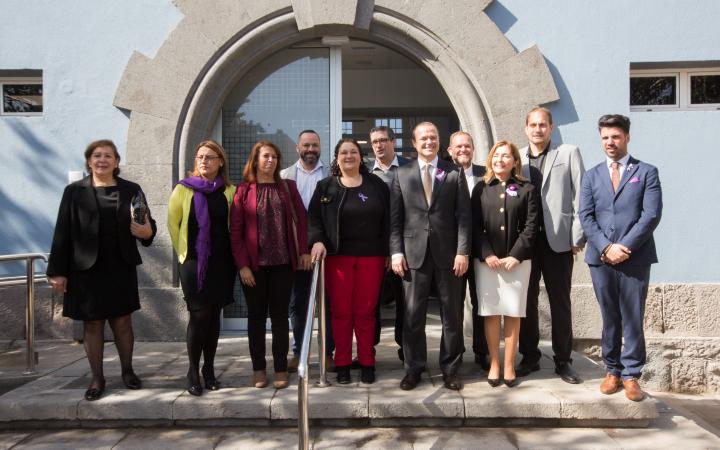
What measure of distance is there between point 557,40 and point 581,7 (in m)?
0.37

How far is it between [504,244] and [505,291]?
312 mm

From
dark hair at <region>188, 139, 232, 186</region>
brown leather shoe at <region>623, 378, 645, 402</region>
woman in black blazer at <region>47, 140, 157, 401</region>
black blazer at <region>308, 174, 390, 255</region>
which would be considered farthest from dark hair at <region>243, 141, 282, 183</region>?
brown leather shoe at <region>623, 378, 645, 402</region>

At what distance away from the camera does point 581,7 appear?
17.3 ft

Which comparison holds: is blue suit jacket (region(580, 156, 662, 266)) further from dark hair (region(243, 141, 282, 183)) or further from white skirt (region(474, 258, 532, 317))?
dark hair (region(243, 141, 282, 183))

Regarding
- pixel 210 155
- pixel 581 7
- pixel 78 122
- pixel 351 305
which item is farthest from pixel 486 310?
pixel 78 122

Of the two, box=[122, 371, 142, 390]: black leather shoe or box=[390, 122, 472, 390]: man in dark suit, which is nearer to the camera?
box=[390, 122, 472, 390]: man in dark suit

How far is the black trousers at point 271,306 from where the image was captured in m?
3.76

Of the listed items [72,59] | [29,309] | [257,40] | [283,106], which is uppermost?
[257,40]

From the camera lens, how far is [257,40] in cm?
538

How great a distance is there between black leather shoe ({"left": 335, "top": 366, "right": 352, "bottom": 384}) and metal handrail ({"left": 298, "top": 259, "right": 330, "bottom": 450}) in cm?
9

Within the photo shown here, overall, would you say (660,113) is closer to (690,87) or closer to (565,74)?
(690,87)

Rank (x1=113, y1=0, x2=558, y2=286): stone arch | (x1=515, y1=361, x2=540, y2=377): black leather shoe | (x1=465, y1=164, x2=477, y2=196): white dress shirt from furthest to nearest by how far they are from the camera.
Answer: (x1=113, y1=0, x2=558, y2=286): stone arch → (x1=465, y1=164, x2=477, y2=196): white dress shirt → (x1=515, y1=361, x2=540, y2=377): black leather shoe

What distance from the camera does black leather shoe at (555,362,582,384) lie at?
387cm

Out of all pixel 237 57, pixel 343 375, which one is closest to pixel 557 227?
pixel 343 375
